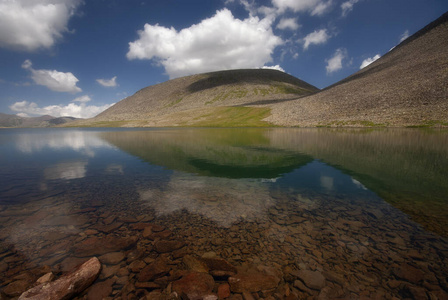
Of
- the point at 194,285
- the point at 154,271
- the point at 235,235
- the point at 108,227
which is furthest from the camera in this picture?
the point at 108,227

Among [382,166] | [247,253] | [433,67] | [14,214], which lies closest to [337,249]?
[247,253]

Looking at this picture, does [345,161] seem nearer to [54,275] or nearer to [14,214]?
[54,275]

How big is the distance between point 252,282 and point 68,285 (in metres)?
5.83

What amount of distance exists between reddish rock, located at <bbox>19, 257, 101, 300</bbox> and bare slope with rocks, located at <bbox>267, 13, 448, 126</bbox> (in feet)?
312

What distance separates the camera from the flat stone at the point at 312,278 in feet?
21.5

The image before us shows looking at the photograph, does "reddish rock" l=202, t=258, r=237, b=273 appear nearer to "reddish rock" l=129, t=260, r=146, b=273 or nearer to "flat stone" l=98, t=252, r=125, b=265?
"reddish rock" l=129, t=260, r=146, b=273

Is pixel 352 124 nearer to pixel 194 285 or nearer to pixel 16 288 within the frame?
pixel 194 285

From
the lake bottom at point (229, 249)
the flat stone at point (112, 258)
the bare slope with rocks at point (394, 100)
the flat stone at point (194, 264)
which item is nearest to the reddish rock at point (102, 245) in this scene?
the lake bottom at point (229, 249)

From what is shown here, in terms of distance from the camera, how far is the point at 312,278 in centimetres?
688

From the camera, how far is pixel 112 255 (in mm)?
8133

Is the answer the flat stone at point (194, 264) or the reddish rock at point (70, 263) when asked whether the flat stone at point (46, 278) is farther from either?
the flat stone at point (194, 264)

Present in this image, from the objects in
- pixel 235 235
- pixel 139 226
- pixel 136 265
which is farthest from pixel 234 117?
pixel 136 265

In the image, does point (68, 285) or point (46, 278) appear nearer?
point (68, 285)

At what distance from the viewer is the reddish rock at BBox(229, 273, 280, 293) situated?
6542mm
